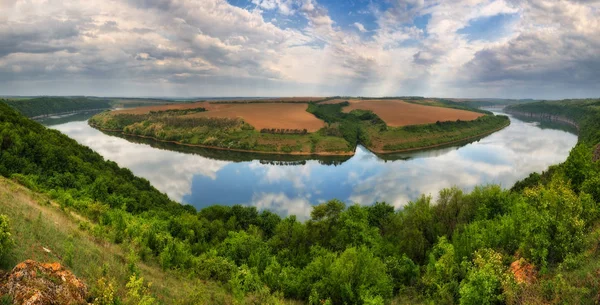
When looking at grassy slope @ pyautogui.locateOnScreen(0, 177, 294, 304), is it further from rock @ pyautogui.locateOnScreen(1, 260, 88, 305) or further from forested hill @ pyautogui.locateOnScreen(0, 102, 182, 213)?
forested hill @ pyautogui.locateOnScreen(0, 102, 182, 213)

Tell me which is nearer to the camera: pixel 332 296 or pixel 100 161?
pixel 332 296

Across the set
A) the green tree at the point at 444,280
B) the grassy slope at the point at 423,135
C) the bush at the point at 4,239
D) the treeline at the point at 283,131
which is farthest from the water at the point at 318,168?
the bush at the point at 4,239

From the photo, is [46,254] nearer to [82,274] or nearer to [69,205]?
[82,274]

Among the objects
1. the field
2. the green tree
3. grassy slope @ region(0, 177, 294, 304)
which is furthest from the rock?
the field

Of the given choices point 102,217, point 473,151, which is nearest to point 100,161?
point 102,217

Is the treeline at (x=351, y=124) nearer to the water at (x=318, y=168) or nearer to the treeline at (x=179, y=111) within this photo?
the water at (x=318, y=168)

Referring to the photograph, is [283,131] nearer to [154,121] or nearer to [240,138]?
[240,138]
